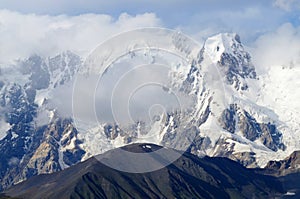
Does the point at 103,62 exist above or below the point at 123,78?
above

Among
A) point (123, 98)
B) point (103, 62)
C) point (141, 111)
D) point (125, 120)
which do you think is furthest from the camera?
point (141, 111)

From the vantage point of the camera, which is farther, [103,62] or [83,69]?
[103,62]

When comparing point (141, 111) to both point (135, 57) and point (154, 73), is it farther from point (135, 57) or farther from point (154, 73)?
point (154, 73)

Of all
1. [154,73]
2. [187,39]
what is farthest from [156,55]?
[187,39]

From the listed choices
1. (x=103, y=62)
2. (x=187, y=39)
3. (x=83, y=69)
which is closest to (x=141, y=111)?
(x=103, y=62)

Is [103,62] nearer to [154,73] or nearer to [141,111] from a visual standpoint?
[141,111]

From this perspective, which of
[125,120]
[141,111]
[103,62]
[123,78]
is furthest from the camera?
[141,111]

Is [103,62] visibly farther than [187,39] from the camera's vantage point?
Yes

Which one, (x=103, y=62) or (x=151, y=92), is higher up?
(x=103, y=62)

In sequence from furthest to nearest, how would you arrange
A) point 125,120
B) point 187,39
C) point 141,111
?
1. point 141,111
2. point 125,120
3. point 187,39
